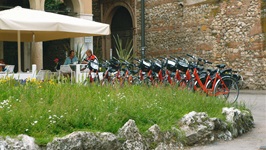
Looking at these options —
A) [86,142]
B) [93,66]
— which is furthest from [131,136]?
[93,66]

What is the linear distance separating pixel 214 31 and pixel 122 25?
572 centimetres

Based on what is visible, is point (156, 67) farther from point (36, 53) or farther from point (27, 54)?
point (27, 54)

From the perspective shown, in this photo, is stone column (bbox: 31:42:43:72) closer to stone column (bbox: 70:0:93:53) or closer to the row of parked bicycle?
stone column (bbox: 70:0:93:53)

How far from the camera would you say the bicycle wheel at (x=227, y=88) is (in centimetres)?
978

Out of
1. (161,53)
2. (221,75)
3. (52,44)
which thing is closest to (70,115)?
(221,75)

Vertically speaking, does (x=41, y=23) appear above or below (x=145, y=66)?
above

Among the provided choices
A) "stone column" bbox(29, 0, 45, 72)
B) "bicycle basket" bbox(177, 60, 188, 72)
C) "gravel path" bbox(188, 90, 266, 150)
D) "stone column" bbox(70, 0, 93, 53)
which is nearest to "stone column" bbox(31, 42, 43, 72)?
"stone column" bbox(29, 0, 45, 72)

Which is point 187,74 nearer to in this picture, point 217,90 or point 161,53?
point 217,90

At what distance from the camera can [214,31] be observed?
1703cm

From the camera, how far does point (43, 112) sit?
5.56 metres

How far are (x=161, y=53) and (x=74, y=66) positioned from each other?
28.4 ft

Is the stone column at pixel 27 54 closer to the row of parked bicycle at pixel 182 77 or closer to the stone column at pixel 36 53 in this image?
the stone column at pixel 36 53

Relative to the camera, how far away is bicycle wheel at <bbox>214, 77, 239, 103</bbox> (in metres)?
9.78

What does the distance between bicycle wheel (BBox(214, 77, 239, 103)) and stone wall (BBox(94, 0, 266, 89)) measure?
5.73 m
